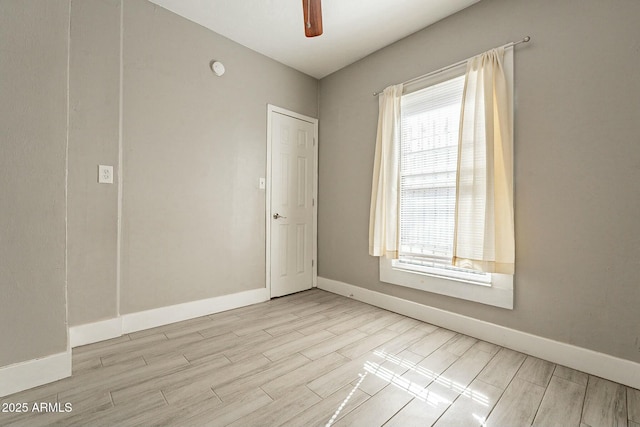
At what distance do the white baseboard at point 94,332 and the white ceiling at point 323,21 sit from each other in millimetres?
2899

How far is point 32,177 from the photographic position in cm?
168

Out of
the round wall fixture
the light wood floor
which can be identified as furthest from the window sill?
the round wall fixture

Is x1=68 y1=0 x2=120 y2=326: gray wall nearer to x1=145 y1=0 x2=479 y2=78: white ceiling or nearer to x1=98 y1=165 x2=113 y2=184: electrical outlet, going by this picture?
x1=98 y1=165 x2=113 y2=184: electrical outlet

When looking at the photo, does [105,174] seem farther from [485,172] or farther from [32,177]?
[485,172]

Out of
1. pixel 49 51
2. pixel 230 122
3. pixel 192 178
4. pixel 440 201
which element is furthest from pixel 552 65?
pixel 49 51

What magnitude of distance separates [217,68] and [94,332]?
272 cm

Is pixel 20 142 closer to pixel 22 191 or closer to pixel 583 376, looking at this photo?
pixel 22 191

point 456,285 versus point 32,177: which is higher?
point 32,177

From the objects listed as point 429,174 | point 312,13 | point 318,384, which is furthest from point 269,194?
point 318,384

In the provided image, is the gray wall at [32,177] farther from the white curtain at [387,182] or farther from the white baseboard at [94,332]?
the white curtain at [387,182]

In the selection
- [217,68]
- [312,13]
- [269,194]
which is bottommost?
[269,194]

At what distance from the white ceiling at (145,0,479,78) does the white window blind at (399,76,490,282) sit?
2.26 ft

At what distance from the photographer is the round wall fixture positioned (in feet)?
9.57

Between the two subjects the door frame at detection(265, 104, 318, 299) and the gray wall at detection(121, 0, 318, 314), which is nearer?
the gray wall at detection(121, 0, 318, 314)
